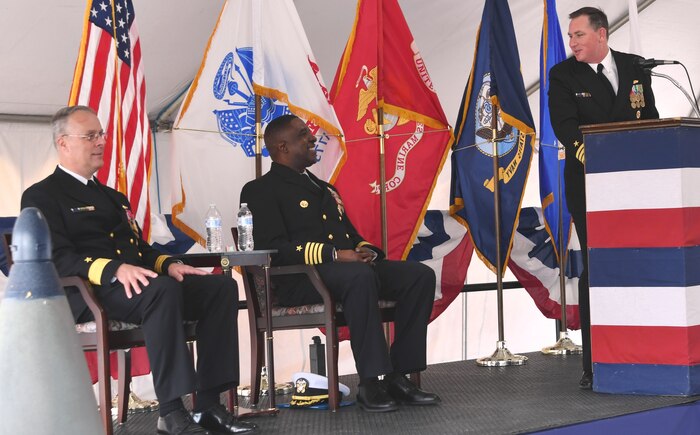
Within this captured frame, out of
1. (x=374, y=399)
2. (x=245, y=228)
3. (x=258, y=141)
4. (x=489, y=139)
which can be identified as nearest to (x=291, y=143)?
(x=245, y=228)

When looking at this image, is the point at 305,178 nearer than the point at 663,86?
Yes

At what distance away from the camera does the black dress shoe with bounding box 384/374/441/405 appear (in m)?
3.61

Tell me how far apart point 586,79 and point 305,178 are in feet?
4.06

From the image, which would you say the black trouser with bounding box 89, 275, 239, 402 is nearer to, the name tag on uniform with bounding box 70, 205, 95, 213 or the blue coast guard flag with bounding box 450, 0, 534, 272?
the name tag on uniform with bounding box 70, 205, 95, 213

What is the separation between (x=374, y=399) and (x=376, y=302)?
35cm

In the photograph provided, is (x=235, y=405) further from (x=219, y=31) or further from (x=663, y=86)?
(x=663, y=86)

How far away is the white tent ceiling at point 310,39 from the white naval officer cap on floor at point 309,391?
2.40 metres

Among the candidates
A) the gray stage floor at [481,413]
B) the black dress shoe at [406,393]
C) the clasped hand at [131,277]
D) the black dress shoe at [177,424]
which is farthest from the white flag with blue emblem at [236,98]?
the black dress shoe at [177,424]

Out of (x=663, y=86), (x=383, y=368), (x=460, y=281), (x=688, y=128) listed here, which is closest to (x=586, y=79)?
(x=688, y=128)

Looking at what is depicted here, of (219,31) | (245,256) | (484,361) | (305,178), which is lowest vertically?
(484,361)

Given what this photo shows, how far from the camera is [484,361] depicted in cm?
489

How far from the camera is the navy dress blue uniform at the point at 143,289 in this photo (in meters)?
2.95

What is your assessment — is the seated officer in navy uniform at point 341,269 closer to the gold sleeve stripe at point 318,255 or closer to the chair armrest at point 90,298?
the gold sleeve stripe at point 318,255

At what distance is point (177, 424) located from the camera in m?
2.95
